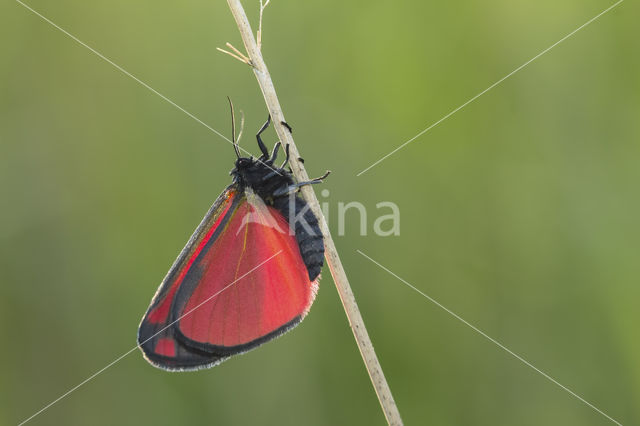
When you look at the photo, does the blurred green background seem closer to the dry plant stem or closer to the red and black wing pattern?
the red and black wing pattern

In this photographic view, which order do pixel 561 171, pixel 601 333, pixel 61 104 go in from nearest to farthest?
pixel 601 333
pixel 561 171
pixel 61 104

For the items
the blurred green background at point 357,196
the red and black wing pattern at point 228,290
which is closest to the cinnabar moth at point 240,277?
the red and black wing pattern at point 228,290

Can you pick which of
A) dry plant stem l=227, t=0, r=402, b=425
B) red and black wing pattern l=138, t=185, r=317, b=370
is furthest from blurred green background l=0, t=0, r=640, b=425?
dry plant stem l=227, t=0, r=402, b=425

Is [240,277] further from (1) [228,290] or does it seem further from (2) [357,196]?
(2) [357,196]

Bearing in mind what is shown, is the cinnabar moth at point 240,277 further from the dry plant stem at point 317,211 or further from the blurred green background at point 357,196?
the blurred green background at point 357,196

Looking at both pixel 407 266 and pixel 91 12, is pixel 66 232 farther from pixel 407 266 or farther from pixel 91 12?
pixel 407 266

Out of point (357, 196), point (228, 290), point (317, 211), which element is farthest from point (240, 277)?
point (357, 196)

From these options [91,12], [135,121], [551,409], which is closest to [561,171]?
[551,409]
